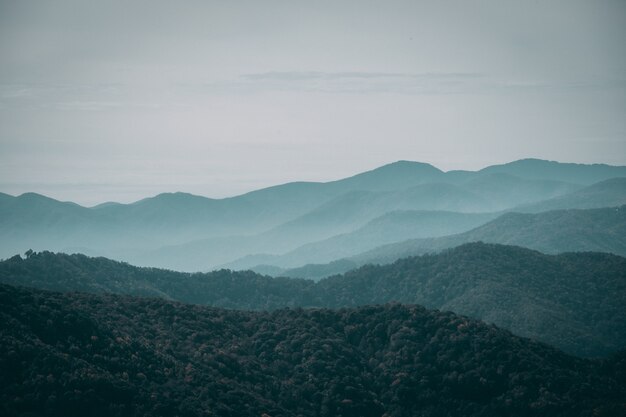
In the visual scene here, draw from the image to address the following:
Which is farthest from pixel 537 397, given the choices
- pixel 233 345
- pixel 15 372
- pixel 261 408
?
pixel 15 372

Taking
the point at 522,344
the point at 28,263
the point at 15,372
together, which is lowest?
the point at 522,344

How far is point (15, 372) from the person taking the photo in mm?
50031

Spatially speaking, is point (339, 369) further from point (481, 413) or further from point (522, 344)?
point (522, 344)

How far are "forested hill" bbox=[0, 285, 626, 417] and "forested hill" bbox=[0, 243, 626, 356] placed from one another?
40.2 meters

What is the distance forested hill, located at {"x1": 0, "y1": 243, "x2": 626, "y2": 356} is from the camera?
112m

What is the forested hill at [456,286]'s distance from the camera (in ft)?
367

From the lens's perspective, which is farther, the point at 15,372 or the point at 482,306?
the point at 482,306

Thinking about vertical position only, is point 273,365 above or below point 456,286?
below

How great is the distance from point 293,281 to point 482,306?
134ft

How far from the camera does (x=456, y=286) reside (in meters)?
133

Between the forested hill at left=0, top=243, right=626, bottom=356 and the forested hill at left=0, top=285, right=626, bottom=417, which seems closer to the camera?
the forested hill at left=0, top=285, right=626, bottom=417

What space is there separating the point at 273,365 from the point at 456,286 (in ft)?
238

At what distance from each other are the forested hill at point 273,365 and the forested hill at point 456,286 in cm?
4024

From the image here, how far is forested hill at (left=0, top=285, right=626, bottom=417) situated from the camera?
167 feet
